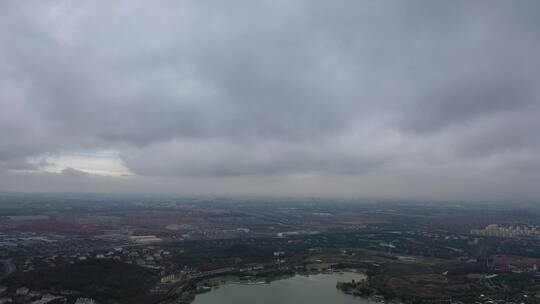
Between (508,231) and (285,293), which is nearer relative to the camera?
(285,293)

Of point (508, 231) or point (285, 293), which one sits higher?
point (508, 231)

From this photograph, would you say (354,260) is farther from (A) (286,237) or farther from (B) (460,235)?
(B) (460,235)

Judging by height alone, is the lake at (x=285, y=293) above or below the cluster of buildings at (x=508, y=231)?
below

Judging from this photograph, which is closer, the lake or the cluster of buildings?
the lake

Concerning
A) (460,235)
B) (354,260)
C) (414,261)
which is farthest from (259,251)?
(460,235)

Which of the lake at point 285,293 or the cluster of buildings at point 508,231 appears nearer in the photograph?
the lake at point 285,293

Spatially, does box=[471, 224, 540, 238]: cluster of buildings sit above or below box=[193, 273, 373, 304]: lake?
above
